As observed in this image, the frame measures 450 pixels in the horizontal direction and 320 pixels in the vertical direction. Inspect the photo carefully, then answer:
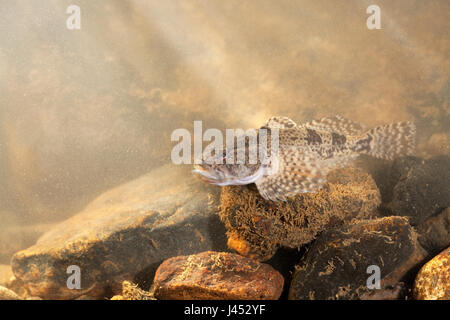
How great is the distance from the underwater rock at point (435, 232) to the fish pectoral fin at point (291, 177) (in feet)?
5.90

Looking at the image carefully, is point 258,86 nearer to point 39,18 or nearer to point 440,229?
point 440,229

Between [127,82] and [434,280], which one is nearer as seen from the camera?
[434,280]

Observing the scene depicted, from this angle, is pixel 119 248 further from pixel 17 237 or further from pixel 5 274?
pixel 17 237

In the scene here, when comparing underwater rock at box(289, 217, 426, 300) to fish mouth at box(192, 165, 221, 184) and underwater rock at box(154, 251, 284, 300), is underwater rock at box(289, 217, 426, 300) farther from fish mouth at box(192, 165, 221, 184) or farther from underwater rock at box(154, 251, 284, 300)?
fish mouth at box(192, 165, 221, 184)

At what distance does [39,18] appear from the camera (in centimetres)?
721

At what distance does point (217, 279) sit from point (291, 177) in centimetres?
174

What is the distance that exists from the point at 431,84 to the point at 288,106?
121 inches

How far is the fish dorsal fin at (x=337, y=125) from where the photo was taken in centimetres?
501

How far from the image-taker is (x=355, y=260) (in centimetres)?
311
